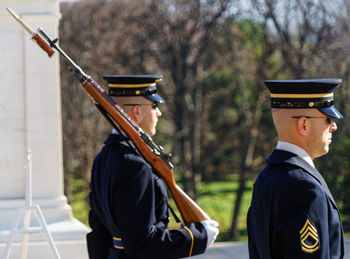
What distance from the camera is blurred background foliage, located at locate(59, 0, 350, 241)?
1206cm

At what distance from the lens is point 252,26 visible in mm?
13297

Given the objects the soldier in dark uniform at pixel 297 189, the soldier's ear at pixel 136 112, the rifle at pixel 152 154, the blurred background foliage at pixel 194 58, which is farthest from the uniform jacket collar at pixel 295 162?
the blurred background foliage at pixel 194 58

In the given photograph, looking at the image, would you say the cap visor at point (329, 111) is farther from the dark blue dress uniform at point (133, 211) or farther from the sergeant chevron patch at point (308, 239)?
the dark blue dress uniform at point (133, 211)

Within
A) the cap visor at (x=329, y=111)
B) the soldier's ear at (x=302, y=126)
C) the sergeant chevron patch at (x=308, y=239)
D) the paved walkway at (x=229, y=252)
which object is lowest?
the paved walkway at (x=229, y=252)

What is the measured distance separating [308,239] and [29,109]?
3738 millimetres

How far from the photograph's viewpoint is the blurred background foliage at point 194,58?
1206 cm

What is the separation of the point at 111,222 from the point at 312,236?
3.70ft

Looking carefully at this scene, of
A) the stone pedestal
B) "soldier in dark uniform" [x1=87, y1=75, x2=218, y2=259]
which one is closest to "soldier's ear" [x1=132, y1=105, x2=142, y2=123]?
"soldier in dark uniform" [x1=87, y1=75, x2=218, y2=259]

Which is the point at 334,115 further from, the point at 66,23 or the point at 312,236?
the point at 66,23

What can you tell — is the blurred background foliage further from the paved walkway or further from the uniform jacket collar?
the uniform jacket collar

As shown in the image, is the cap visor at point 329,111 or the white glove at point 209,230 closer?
the cap visor at point 329,111

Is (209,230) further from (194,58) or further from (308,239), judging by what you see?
(194,58)

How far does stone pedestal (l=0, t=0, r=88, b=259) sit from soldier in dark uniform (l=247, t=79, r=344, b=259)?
329 cm

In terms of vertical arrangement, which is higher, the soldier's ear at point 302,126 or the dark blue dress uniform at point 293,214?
the soldier's ear at point 302,126
